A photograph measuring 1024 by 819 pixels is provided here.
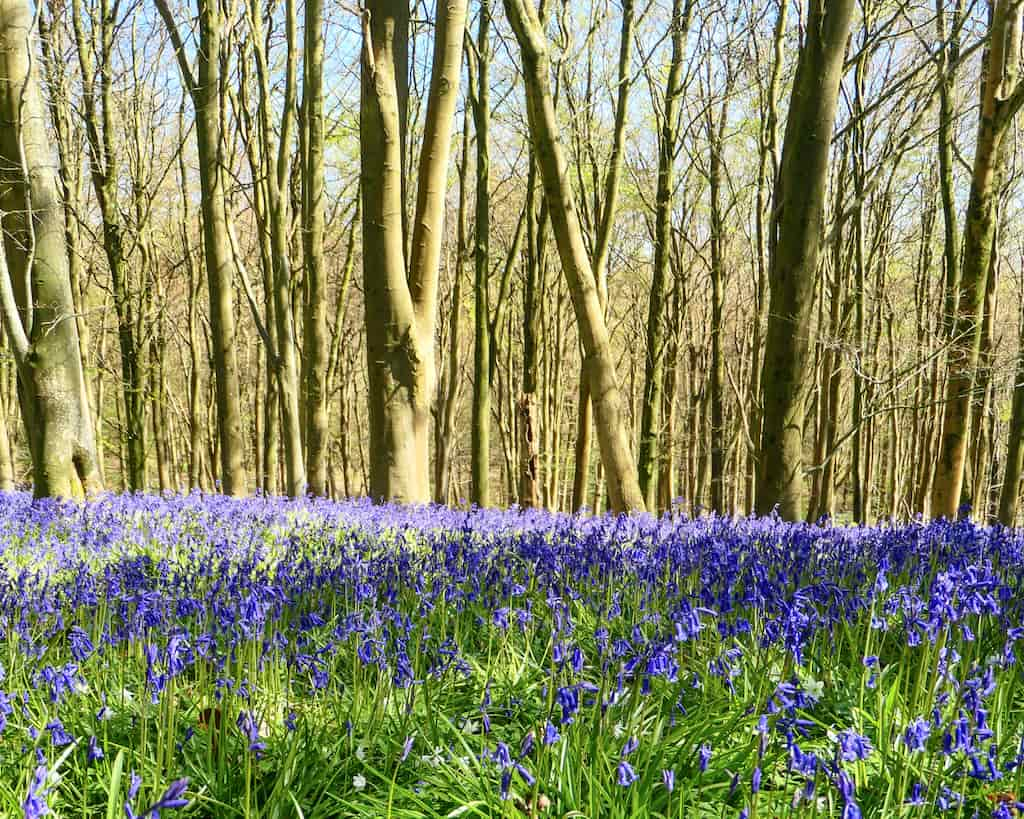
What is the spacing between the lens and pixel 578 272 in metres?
9.27

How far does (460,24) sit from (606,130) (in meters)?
11.6

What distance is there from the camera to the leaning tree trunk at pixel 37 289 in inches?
316

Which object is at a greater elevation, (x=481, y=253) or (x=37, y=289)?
(x=481, y=253)

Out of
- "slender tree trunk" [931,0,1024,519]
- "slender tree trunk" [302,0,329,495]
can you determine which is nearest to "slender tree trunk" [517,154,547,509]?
"slender tree trunk" [302,0,329,495]

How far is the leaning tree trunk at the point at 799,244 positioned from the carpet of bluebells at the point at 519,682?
3.03 m

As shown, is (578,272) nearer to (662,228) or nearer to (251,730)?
(662,228)

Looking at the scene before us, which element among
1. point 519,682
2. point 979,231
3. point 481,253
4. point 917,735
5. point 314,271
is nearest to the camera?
point 917,735

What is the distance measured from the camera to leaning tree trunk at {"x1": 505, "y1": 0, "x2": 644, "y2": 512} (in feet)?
29.7

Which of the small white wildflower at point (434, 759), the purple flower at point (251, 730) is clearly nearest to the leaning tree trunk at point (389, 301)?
the small white wildflower at point (434, 759)

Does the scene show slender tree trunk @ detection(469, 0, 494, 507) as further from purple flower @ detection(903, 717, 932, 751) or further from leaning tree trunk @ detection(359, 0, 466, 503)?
purple flower @ detection(903, 717, 932, 751)

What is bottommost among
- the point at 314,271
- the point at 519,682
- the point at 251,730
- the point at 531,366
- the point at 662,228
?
the point at 519,682

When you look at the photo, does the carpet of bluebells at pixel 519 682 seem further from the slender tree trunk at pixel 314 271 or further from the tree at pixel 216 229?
the slender tree trunk at pixel 314 271

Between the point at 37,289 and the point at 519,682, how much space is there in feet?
25.3

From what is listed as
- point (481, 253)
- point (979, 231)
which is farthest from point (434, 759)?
point (481, 253)
